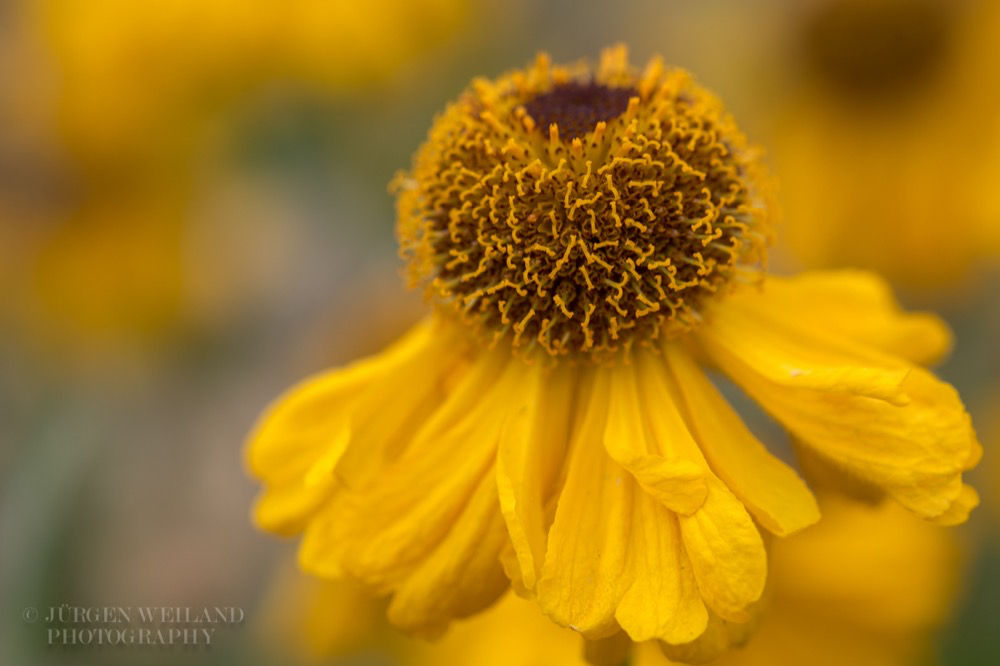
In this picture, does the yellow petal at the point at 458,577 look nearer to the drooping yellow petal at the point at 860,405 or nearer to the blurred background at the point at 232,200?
the drooping yellow petal at the point at 860,405

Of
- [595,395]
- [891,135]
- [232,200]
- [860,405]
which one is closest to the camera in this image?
[860,405]

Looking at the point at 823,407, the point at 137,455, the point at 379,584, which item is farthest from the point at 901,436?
the point at 137,455

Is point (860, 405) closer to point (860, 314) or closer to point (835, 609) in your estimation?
point (860, 314)

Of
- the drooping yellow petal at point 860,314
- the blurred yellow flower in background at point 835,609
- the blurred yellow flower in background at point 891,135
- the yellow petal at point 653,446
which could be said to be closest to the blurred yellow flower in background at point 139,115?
the blurred yellow flower in background at point 891,135

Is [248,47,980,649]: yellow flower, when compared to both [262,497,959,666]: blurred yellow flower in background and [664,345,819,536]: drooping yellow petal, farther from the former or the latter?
[262,497,959,666]: blurred yellow flower in background

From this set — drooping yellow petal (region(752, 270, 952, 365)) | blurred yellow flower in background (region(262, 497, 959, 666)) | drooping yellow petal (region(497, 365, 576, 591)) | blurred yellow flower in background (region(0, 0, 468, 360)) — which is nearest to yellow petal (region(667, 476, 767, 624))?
drooping yellow petal (region(497, 365, 576, 591))

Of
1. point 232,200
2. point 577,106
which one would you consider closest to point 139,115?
point 232,200
